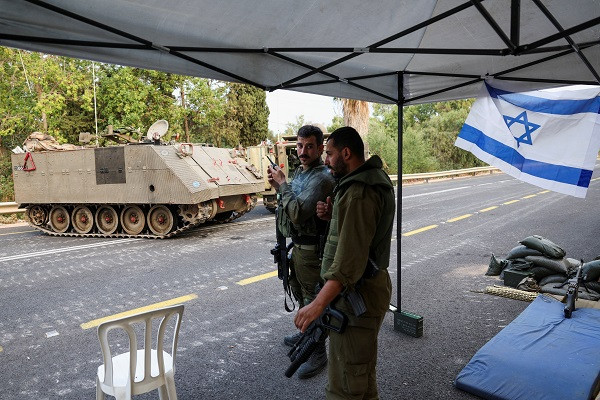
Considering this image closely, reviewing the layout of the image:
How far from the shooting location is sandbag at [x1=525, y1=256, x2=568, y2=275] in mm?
5449

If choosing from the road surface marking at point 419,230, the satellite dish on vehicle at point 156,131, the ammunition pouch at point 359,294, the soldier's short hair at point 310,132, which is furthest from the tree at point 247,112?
the ammunition pouch at point 359,294

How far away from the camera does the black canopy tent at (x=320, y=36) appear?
2.60 m

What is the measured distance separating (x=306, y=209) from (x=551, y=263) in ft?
12.7

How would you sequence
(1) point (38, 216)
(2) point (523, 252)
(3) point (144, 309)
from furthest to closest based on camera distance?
(1) point (38, 216)
(2) point (523, 252)
(3) point (144, 309)

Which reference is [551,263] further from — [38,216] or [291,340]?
[38,216]

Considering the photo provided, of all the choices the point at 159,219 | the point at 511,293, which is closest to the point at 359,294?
the point at 511,293

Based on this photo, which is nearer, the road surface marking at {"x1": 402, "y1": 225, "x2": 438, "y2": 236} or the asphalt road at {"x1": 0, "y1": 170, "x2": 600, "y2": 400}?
the asphalt road at {"x1": 0, "y1": 170, "x2": 600, "y2": 400}

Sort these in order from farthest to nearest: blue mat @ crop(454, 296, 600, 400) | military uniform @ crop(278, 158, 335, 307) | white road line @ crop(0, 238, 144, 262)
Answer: white road line @ crop(0, 238, 144, 262) → military uniform @ crop(278, 158, 335, 307) → blue mat @ crop(454, 296, 600, 400)

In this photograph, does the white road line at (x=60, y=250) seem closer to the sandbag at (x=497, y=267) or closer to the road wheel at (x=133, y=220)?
the road wheel at (x=133, y=220)

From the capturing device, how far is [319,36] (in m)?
3.14

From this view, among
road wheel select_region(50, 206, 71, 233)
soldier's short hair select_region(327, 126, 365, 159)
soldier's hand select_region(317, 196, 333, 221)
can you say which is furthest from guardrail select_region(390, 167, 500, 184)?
soldier's short hair select_region(327, 126, 365, 159)

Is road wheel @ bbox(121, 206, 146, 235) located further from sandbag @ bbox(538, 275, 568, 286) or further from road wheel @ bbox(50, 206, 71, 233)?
sandbag @ bbox(538, 275, 568, 286)

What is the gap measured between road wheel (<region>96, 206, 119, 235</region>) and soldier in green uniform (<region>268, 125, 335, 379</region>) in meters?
8.05

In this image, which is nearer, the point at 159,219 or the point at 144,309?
the point at 144,309
